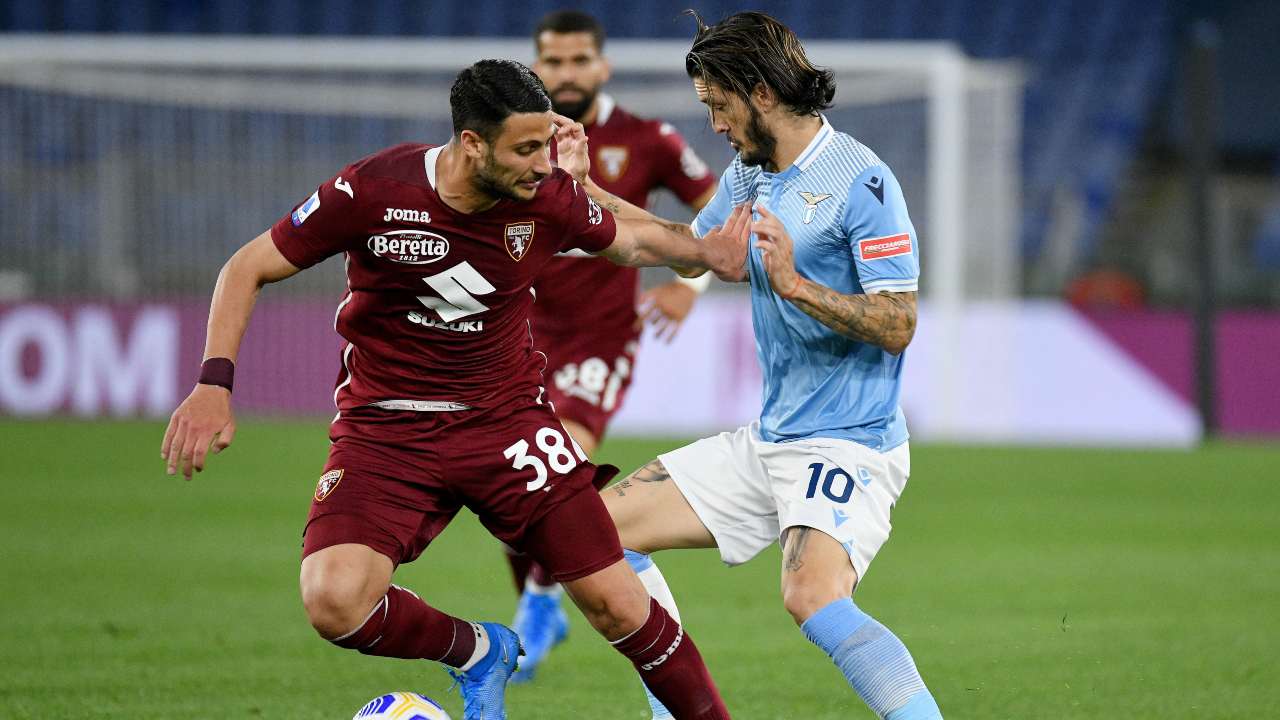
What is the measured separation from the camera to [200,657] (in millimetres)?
6277

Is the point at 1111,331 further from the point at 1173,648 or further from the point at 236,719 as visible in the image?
the point at 236,719

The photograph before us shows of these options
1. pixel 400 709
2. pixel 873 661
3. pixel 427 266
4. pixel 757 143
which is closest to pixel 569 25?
pixel 757 143

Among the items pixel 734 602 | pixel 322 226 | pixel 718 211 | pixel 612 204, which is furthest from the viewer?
pixel 734 602

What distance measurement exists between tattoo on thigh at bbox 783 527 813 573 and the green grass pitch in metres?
1.08

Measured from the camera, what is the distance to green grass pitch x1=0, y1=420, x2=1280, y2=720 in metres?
5.66

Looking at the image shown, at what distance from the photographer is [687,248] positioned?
4.77 m

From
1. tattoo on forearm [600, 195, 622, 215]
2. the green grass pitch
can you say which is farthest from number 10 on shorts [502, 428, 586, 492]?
the green grass pitch

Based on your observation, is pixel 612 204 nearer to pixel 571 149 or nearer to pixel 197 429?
pixel 571 149

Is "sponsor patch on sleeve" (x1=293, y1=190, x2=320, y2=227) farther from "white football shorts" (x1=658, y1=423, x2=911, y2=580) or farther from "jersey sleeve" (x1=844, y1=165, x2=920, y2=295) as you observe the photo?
"jersey sleeve" (x1=844, y1=165, x2=920, y2=295)

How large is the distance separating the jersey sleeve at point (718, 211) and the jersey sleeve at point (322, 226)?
119 cm

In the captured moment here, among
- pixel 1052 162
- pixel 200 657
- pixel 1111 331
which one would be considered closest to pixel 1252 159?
pixel 1052 162

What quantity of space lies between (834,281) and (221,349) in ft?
5.61

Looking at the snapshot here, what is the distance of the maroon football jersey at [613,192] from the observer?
6793 millimetres

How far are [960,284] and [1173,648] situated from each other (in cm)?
907
